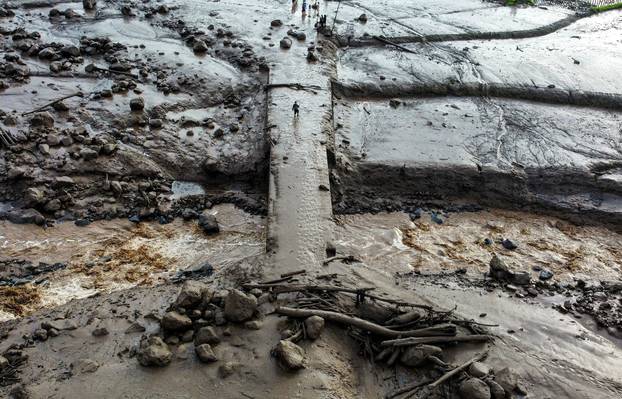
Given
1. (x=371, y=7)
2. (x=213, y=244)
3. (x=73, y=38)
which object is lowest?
(x=213, y=244)

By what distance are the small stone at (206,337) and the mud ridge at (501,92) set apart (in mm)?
5362

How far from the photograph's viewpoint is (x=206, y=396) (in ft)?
10.8

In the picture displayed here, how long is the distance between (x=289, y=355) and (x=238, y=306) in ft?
2.03

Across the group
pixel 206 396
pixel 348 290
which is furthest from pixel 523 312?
pixel 206 396

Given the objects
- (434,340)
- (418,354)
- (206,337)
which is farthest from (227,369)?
(434,340)

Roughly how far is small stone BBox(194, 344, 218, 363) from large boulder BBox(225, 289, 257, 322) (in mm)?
328

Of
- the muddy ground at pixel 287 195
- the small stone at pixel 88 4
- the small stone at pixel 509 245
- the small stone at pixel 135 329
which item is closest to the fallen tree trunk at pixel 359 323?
the muddy ground at pixel 287 195

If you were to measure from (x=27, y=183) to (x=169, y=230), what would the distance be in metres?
1.79

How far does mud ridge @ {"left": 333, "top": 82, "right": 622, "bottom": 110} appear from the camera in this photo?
8.05m

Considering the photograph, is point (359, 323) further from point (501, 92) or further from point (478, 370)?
point (501, 92)

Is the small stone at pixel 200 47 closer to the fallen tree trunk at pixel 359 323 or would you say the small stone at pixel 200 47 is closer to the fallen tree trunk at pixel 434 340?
the fallen tree trunk at pixel 359 323

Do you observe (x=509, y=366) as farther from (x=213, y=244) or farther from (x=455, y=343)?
(x=213, y=244)

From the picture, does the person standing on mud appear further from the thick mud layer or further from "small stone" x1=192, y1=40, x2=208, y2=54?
"small stone" x1=192, y1=40, x2=208, y2=54

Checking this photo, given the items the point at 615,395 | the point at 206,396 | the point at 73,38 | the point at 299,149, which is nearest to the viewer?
the point at 206,396
